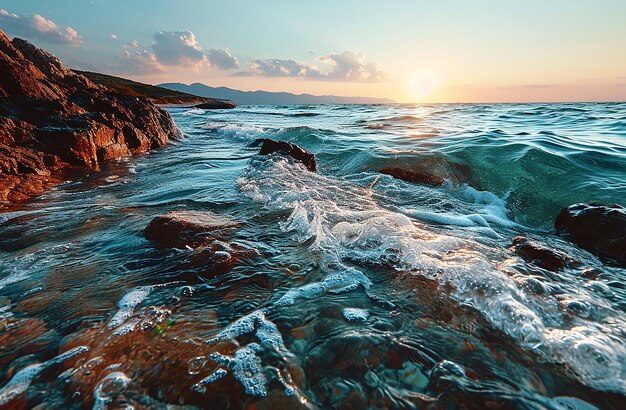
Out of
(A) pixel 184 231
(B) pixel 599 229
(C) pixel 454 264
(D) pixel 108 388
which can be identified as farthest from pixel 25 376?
(B) pixel 599 229

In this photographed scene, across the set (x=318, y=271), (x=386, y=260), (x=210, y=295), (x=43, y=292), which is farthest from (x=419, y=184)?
(x=43, y=292)

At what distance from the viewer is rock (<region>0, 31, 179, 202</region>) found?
6.46 metres

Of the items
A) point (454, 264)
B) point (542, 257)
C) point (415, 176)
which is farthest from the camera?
point (415, 176)

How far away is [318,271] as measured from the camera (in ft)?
10.5

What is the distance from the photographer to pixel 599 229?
13.1 feet

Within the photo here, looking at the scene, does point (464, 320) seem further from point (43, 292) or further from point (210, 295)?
point (43, 292)

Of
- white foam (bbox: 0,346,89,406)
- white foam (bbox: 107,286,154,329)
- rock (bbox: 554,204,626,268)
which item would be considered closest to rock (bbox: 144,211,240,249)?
white foam (bbox: 107,286,154,329)

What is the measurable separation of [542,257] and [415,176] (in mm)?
4208

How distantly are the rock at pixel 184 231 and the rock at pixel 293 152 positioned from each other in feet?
15.8

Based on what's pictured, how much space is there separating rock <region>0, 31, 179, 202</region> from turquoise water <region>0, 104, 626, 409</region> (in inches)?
68.4

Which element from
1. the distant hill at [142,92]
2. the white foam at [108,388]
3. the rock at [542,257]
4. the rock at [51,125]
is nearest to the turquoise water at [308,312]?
the white foam at [108,388]

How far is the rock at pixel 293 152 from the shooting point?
8961 mm

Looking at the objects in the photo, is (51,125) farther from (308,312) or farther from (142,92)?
(142,92)

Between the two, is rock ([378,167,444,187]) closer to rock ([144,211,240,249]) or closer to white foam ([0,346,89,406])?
rock ([144,211,240,249])
